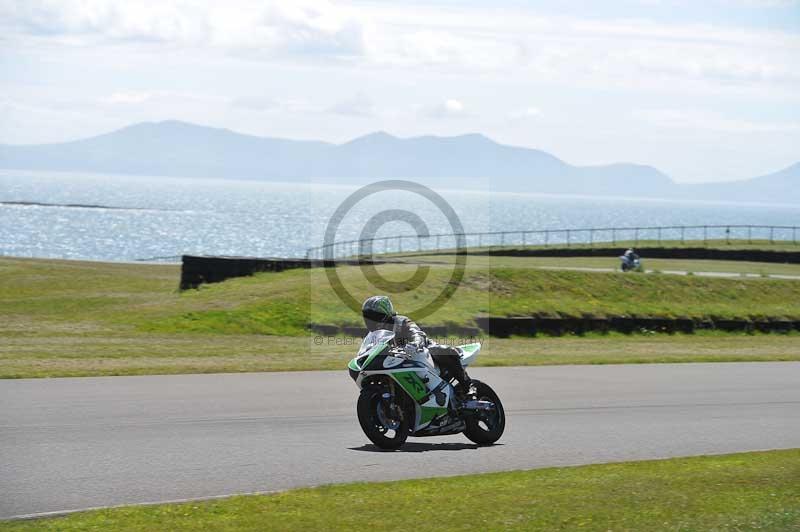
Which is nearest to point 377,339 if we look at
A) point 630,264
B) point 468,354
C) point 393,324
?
point 393,324

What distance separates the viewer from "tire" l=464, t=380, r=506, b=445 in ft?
41.5

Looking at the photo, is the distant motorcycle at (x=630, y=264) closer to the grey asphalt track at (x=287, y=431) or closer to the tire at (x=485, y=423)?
the grey asphalt track at (x=287, y=431)

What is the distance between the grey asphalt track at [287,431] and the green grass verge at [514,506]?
54cm

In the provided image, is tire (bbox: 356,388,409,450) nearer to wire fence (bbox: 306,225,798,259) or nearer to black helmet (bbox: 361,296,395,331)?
black helmet (bbox: 361,296,395,331)

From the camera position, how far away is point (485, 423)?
1273cm

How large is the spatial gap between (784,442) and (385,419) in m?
4.87

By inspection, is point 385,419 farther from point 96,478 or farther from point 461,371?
point 96,478

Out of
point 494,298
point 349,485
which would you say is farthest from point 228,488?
point 494,298

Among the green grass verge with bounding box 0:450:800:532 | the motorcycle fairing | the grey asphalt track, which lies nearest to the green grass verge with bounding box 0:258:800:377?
the grey asphalt track

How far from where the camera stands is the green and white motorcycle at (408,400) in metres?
11.9

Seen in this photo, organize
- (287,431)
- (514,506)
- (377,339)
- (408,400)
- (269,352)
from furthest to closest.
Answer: (269,352)
(287,431)
(408,400)
(377,339)
(514,506)

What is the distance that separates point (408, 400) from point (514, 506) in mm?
3037

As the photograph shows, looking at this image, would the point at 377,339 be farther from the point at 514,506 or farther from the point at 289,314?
the point at 289,314

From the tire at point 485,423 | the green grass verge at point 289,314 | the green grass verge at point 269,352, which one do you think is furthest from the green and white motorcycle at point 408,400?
the green grass verge at point 289,314
